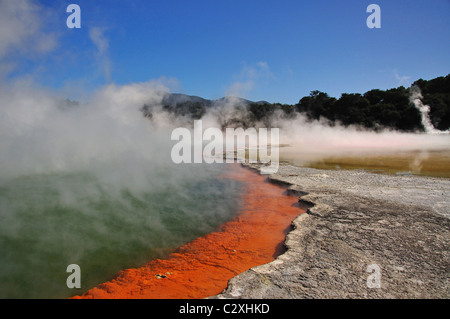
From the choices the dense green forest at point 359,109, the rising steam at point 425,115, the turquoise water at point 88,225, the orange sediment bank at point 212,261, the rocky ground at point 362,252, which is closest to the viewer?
the rocky ground at point 362,252

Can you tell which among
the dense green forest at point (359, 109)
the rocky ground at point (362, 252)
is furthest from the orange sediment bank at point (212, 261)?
the dense green forest at point (359, 109)

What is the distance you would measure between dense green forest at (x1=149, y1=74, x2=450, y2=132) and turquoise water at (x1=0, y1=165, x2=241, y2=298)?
2038 cm

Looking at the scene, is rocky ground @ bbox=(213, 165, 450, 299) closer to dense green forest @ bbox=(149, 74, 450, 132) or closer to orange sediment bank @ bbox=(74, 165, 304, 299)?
orange sediment bank @ bbox=(74, 165, 304, 299)

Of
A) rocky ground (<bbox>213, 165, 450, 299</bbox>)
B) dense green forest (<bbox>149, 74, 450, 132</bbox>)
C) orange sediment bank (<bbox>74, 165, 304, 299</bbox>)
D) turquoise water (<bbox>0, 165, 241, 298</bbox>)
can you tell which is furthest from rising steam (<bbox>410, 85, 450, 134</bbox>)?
orange sediment bank (<bbox>74, 165, 304, 299</bbox>)

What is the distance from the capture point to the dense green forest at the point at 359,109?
92.6 ft

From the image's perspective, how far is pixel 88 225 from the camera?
15.1ft

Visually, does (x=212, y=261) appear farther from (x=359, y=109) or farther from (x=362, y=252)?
(x=359, y=109)

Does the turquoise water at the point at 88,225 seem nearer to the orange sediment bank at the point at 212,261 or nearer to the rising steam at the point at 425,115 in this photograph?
the orange sediment bank at the point at 212,261

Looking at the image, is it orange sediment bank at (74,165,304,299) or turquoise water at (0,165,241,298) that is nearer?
orange sediment bank at (74,165,304,299)

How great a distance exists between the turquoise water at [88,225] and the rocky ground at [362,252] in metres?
1.77

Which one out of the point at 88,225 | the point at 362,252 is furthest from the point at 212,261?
the point at 88,225

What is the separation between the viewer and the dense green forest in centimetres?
2822
